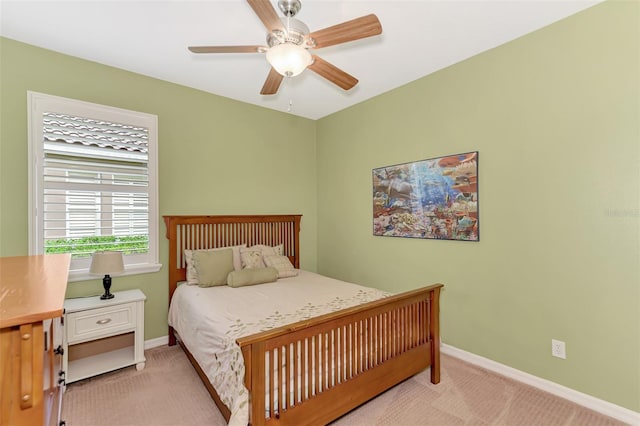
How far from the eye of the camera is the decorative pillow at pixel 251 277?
3.05 meters

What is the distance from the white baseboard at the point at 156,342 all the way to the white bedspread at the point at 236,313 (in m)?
0.33

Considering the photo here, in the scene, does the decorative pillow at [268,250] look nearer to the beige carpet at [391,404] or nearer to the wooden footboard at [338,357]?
the beige carpet at [391,404]

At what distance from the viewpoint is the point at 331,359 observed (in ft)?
6.14

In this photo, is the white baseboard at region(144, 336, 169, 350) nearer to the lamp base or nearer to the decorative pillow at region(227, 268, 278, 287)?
the lamp base

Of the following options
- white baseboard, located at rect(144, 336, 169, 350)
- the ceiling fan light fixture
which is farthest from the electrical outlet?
white baseboard, located at rect(144, 336, 169, 350)

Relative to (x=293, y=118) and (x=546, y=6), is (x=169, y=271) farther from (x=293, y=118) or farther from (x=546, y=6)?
(x=546, y=6)

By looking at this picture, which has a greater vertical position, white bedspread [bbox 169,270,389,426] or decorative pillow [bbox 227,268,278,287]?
decorative pillow [bbox 227,268,278,287]

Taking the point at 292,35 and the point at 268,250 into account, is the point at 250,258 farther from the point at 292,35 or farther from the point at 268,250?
the point at 292,35

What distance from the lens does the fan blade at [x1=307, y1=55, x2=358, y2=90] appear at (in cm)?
197

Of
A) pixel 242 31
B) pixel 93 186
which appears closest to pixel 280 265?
pixel 93 186

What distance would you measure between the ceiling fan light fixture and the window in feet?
6.94

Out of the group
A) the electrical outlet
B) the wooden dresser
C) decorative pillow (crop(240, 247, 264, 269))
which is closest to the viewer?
the wooden dresser

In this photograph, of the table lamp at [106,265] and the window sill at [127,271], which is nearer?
the table lamp at [106,265]

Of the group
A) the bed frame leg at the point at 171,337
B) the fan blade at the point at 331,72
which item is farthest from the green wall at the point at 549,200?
the bed frame leg at the point at 171,337
